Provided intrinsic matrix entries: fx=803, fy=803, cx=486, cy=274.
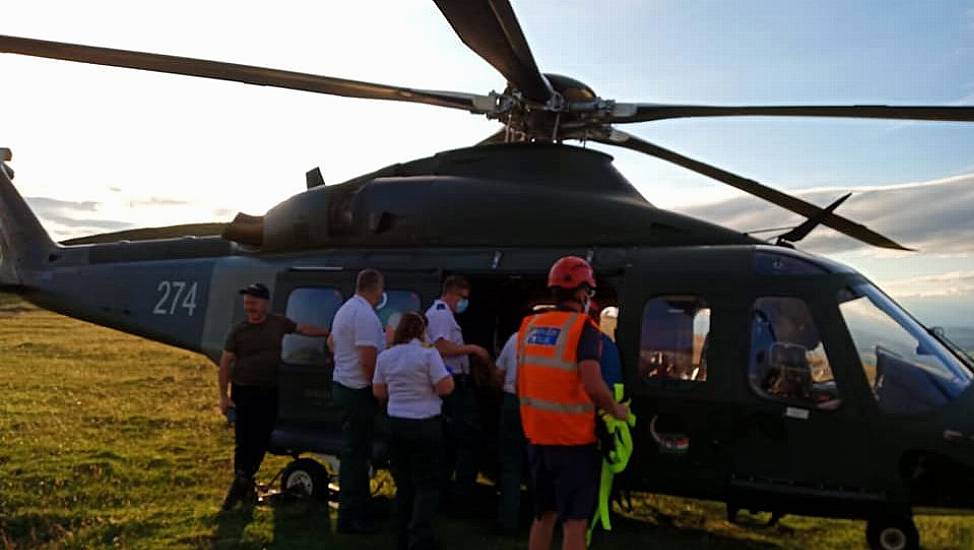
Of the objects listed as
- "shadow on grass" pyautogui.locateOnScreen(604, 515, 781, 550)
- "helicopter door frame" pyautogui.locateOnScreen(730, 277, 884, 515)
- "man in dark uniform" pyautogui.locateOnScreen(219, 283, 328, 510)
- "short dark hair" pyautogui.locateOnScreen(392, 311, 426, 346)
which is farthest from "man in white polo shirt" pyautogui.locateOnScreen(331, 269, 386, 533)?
"helicopter door frame" pyautogui.locateOnScreen(730, 277, 884, 515)

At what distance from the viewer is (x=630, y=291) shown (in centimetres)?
636

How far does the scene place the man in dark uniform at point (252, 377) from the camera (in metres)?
6.88

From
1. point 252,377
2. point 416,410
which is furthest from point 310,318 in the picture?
point 416,410

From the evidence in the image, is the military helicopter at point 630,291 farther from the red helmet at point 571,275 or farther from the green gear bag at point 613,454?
the red helmet at point 571,275

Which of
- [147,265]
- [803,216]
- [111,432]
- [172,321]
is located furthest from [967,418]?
[111,432]

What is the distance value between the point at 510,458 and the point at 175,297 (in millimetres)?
4633

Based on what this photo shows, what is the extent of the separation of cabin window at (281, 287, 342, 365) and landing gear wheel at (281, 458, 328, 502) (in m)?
0.94

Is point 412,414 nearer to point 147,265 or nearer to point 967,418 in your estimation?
point 967,418

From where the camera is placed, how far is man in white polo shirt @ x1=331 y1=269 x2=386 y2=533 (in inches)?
231

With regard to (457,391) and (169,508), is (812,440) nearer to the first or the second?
(457,391)

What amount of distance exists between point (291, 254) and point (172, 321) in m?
1.71

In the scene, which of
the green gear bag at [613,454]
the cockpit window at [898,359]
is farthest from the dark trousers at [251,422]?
the cockpit window at [898,359]

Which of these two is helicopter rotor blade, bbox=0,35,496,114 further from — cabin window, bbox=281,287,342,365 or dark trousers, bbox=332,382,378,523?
dark trousers, bbox=332,382,378,523

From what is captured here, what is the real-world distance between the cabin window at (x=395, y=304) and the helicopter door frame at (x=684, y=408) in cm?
190
